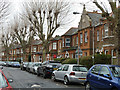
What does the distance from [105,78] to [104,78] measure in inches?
3.0

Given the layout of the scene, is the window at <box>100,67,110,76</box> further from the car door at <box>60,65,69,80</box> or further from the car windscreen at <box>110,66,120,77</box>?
the car door at <box>60,65,69,80</box>

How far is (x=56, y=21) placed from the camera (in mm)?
29922

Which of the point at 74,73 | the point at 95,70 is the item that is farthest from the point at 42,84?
the point at 95,70

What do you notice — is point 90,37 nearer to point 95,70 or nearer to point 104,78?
point 95,70

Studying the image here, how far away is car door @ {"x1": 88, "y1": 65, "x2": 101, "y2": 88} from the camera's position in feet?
32.5

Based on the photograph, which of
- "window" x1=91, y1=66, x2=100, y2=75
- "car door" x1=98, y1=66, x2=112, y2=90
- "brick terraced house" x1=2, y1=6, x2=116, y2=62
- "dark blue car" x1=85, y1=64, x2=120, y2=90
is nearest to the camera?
"dark blue car" x1=85, y1=64, x2=120, y2=90

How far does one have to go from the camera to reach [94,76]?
1010cm

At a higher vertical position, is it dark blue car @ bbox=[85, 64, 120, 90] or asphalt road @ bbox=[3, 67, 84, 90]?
dark blue car @ bbox=[85, 64, 120, 90]

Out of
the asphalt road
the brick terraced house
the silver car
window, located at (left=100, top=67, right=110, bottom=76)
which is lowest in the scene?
the asphalt road

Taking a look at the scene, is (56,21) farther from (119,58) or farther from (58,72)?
(119,58)

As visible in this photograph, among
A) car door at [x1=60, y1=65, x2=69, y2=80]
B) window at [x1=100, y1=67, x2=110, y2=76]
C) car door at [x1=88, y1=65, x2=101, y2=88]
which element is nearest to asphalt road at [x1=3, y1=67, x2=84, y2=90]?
car door at [x1=60, y1=65, x2=69, y2=80]

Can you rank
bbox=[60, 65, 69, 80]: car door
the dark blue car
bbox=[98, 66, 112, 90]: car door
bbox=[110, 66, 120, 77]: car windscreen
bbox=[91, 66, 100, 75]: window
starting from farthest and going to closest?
bbox=[60, 65, 69, 80]: car door, bbox=[91, 66, 100, 75]: window, bbox=[110, 66, 120, 77]: car windscreen, bbox=[98, 66, 112, 90]: car door, the dark blue car

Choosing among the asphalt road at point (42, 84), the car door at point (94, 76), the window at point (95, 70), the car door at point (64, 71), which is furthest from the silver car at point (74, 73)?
the window at point (95, 70)

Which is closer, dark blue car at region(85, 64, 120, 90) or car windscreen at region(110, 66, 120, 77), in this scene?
dark blue car at region(85, 64, 120, 90)
